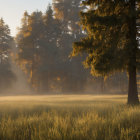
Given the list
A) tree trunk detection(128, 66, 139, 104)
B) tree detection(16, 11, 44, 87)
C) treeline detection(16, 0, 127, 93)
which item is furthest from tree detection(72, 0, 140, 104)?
tree detection(16, 11, 44, 87)

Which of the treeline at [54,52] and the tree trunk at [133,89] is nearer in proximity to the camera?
the tree trunk at [133,89]

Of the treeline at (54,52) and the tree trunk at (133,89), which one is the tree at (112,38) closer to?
the tree trunk at (133,89)

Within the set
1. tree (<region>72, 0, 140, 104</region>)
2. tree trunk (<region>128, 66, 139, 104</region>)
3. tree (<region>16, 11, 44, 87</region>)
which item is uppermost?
tree (<region>16, 11, 44, 87</region>)

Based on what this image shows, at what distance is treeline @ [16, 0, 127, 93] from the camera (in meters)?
44.6

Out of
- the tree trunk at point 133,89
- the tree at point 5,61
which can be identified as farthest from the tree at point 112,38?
the tree at point 5,61

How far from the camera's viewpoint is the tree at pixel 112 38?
1198 centimetres

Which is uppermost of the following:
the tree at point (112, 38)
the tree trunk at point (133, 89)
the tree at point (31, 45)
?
the tree at point (31, 45)

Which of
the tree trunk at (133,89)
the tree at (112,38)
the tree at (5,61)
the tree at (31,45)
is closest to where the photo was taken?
the tree at (112,38)

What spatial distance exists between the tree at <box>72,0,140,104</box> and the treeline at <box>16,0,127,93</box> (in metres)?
30.0

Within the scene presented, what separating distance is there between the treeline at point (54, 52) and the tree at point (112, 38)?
98.3ft

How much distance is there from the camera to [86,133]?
462cm

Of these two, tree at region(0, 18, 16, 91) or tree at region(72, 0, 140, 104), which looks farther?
tree at region(0, 18, 16, 91)

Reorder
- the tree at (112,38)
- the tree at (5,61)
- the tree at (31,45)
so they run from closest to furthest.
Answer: the tree at (112,38) < the tree at (31,45) < the tree at (5,61)

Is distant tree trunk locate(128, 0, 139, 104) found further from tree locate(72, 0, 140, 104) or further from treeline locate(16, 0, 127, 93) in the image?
treeline locate(16, 0, 127, 93)
